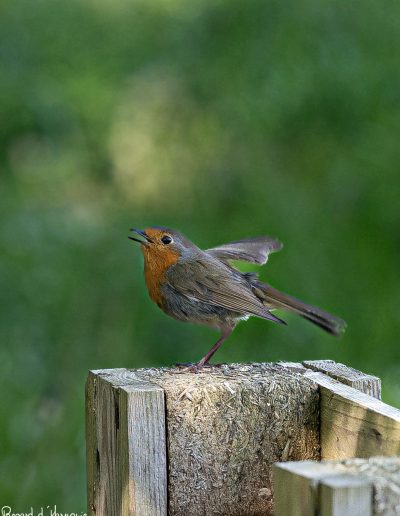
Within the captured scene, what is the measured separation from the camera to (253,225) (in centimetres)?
634

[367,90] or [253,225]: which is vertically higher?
[367,90]

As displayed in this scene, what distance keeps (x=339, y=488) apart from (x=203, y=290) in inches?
82.0

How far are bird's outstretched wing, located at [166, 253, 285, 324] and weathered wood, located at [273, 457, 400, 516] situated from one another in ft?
5.71

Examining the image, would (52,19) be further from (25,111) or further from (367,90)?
(367,90)

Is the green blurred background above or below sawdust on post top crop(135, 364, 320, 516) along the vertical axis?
above

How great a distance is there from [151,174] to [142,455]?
4.05 m

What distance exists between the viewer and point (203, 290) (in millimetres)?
4164

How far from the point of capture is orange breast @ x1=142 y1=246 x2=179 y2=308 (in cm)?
422

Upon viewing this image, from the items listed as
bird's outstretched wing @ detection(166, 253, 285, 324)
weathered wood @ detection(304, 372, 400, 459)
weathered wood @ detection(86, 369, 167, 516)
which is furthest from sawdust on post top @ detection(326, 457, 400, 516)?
bird's outstretched wing @ detection(166, 253, 285, 324)

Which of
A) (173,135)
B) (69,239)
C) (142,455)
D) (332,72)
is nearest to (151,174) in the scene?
(173,135)

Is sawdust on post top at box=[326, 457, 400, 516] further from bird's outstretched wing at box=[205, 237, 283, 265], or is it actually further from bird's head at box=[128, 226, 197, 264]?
bird's outstretched wing at box=[205, 237, 283, 265]

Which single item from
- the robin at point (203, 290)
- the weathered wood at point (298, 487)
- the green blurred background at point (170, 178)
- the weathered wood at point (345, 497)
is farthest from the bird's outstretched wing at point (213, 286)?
the weathered wood at point (345, 497)

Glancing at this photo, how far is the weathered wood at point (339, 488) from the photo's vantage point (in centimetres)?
213

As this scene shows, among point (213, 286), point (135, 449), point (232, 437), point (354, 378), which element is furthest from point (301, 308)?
point (135, 449)
